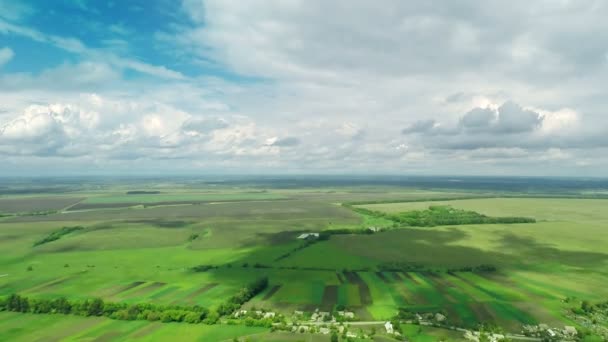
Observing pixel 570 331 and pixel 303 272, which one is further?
pixel 303 272

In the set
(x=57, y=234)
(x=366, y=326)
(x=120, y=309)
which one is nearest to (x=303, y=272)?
(x=366, y=326)

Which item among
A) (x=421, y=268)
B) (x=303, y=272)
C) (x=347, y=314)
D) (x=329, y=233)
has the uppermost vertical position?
(x=329, y=233)

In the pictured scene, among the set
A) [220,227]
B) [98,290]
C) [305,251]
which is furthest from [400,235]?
[98,290]

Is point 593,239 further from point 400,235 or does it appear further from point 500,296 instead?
point 500,296

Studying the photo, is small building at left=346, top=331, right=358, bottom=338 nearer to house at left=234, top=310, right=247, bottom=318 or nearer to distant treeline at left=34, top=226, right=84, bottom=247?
house at left=234, top=310, right=247, bottom=318

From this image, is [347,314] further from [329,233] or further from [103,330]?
[329,233]

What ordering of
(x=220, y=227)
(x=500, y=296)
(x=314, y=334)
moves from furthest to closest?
(x=220, y=227) < (x=500, y=296) < (x=314, y=334)

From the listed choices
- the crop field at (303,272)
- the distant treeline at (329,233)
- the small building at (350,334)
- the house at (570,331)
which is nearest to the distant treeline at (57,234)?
the crop field at (303,272)
